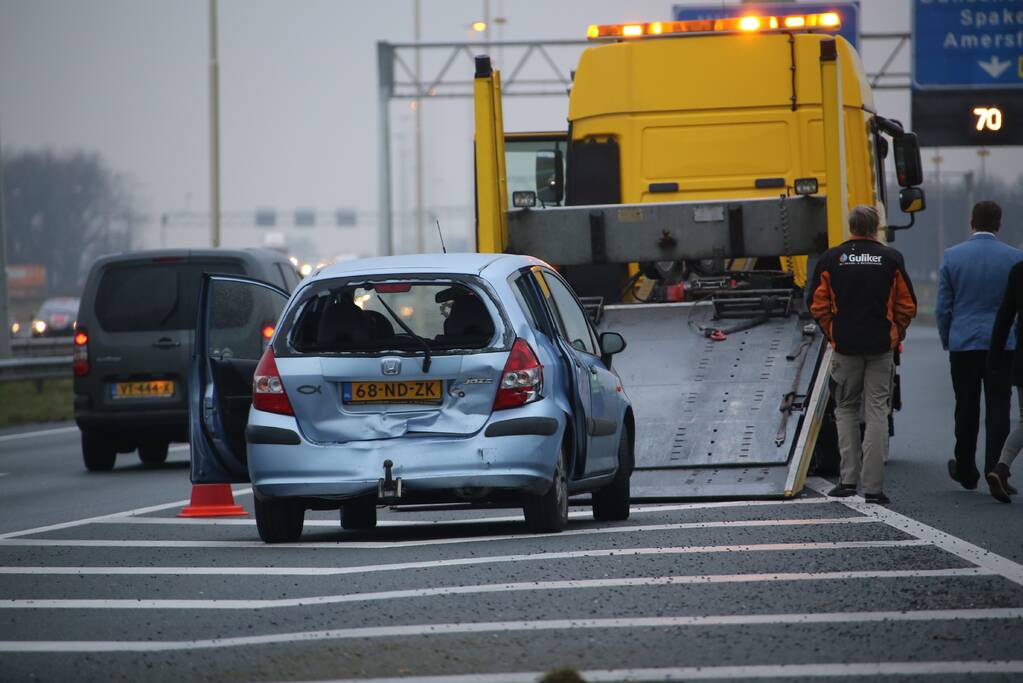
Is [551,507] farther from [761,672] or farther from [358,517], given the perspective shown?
[761,672]

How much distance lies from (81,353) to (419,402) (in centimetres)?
848

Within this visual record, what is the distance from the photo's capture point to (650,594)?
7.81 meters

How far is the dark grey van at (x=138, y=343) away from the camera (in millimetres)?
17562

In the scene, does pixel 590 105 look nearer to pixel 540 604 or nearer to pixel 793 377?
pixel 793 377

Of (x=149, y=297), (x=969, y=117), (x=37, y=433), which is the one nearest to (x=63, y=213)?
(x=969, y=117)

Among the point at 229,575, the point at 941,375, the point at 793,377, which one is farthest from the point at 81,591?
the point at 941,375

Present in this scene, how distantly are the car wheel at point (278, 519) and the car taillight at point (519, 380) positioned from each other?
1235 mm

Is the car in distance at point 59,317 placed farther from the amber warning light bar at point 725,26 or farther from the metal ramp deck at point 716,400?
the metal ramp deck at point 716,400

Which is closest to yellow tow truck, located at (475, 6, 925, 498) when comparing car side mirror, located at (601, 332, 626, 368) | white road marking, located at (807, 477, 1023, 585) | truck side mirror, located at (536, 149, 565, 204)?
truck side mirror, located at (536, 149, 565, 204)

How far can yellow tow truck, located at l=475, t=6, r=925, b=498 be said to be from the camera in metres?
12.8

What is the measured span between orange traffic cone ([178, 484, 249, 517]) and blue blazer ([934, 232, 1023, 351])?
4.77 m

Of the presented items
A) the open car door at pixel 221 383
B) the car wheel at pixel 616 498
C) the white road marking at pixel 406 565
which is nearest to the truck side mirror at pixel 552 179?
the open car door at pixel 221 383

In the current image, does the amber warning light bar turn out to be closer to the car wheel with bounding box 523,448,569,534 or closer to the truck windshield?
the truck windshield

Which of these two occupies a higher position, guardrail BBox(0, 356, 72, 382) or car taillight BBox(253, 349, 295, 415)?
car taillight BBox(253, 349, 295, 415)
